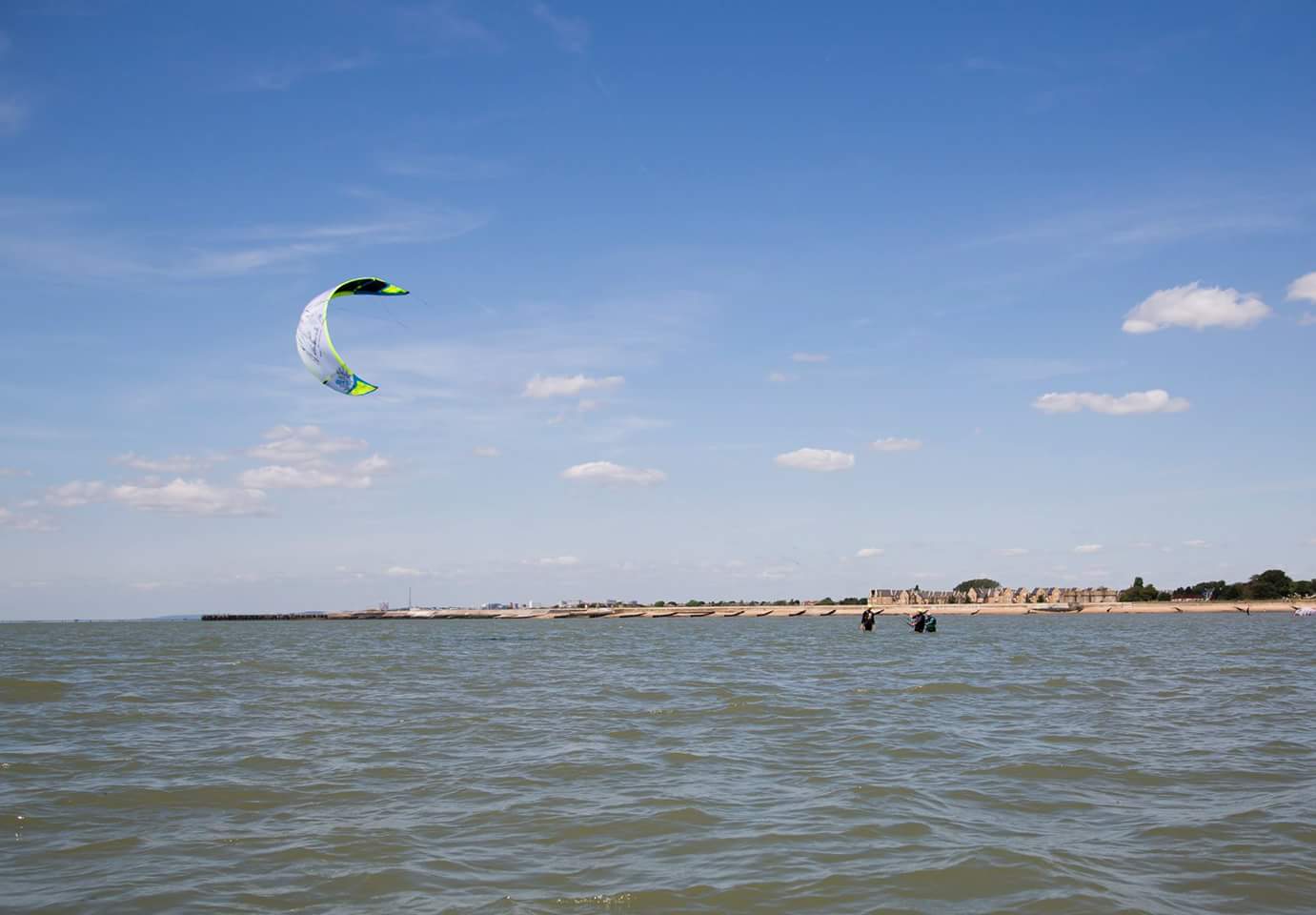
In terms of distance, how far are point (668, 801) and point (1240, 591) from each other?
183 m

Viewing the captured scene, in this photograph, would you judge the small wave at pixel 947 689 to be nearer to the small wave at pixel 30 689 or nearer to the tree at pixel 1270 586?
the small wave at pixel 30 689

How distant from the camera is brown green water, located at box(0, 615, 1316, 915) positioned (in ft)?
28.7

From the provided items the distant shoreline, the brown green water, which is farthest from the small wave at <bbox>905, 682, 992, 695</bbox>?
the distant shoreline

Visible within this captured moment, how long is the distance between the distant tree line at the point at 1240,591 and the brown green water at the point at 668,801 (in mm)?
157134

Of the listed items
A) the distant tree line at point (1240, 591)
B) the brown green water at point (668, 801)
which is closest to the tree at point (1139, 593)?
the distant tree line at point (1240, 591)

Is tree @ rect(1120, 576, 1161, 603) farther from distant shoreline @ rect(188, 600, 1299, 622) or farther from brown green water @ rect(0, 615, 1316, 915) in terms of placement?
brown green water @ rect(0, 615, 1316, 915)

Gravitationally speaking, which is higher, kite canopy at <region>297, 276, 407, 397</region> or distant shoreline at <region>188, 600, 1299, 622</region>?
kite canopy at <region>297, 276, 407, 397</region>

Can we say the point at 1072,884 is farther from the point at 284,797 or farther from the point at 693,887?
the point at 284,797

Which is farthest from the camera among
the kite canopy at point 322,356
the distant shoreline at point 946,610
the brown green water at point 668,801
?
the distant shoreline at point 946,610

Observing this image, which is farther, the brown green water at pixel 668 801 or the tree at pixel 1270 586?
the tree at pixel 1270 586

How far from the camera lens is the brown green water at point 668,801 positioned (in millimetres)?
8742

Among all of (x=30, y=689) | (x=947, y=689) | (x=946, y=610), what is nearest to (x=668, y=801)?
(x=947, y=689)

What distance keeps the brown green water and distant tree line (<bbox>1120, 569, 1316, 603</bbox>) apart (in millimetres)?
157134

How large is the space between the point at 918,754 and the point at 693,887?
25.0 ft
